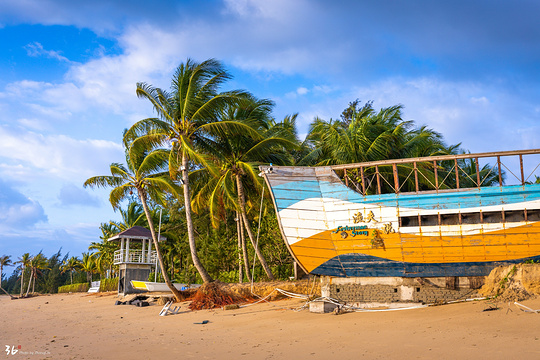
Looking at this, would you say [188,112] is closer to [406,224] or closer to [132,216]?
[406,224]

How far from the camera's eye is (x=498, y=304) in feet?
30.8

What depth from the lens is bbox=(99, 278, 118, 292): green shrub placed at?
105ft

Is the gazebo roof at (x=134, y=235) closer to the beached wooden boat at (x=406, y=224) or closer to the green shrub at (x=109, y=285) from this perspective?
the green shrub at (x=109, y=285)

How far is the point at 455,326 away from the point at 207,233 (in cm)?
2079

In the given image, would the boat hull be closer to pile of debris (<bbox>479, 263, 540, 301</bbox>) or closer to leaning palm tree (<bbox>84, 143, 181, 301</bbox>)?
pile of debris (<bbox>479, 263, 540, 301</bbox>)

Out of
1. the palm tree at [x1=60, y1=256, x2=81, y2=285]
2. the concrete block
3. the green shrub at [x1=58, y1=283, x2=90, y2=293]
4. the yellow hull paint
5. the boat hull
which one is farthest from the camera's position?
the palm tree at [x1=60, y1=256, x2=81, y2=285]

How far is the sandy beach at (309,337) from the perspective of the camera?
22.2 feet

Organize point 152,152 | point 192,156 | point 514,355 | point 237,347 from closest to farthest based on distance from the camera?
point 514,355, point 237,347, point 192,156, point 152,152

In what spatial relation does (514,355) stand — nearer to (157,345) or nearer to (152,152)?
(157,345)

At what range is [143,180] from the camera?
19031 millimetres

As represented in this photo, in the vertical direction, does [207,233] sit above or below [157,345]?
above

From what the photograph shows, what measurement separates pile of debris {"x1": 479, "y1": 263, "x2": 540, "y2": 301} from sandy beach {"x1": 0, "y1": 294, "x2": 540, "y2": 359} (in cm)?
41

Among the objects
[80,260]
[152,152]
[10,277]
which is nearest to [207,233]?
[152,152]

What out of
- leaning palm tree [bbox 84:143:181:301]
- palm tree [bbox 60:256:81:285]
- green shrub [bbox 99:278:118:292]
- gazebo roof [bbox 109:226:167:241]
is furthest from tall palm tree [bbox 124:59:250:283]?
palm tree [bbox 60:256:81:285]
